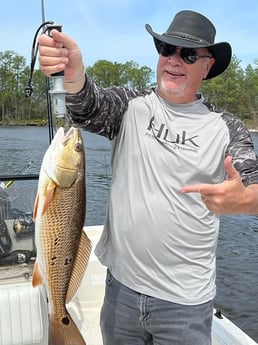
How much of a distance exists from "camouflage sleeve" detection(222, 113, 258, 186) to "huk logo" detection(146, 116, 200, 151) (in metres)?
0.19

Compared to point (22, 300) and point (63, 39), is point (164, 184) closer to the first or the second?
point (63, 39)

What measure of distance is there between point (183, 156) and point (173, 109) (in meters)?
0.28

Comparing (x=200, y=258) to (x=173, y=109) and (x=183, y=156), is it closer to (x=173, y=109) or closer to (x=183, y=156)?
(x=183, y=156)

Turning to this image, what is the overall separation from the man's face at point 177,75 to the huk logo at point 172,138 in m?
0.19

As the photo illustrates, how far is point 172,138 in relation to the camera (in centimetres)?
259

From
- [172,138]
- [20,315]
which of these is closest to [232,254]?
[20,315]

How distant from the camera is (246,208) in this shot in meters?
2.30

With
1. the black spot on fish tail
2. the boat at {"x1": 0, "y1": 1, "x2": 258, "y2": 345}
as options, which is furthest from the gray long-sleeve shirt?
the boat at {"x1": 0, "y1": 1, "x2": 258, "y2": 345}

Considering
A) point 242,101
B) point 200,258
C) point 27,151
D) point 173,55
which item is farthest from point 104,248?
point 242,101

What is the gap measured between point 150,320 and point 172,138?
3.05 ft

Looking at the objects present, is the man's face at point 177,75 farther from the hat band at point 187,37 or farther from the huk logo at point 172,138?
the huk logo at point 172,138

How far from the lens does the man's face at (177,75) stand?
103 inches

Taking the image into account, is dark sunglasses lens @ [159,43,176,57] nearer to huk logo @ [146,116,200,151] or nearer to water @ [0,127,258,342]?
huk logo @ [146,116,200,151]

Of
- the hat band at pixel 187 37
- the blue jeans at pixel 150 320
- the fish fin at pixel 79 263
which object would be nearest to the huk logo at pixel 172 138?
the hat band at pixel 187 37
